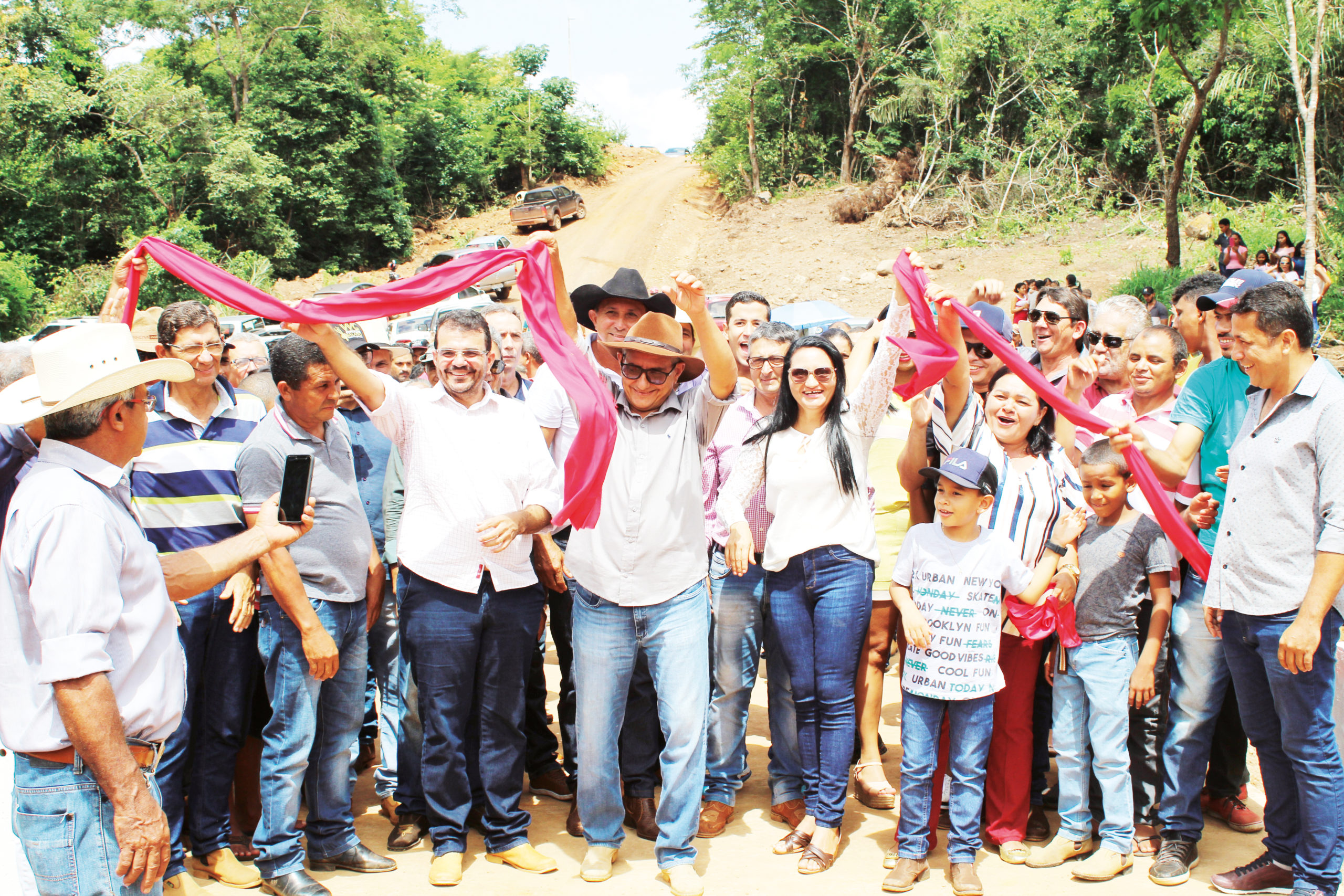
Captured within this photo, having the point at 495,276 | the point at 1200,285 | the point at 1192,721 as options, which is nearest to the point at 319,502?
the point at 1192,721

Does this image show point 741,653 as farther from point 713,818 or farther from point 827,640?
point 713,818

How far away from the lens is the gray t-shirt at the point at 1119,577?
412 cm

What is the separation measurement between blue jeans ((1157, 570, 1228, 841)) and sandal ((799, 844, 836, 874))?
56.7 inches

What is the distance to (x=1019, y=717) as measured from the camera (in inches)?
165

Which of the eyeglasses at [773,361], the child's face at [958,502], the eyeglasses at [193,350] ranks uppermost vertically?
the eyeglasses at [193,350]

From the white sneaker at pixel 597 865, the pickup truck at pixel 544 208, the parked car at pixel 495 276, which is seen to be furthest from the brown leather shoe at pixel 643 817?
the pickup truck at pixel 544 208

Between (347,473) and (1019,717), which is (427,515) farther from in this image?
(1019,717)

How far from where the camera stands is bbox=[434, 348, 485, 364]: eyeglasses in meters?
4.03

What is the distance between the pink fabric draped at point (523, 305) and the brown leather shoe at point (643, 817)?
1.47 meters

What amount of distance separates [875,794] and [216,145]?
31.1m

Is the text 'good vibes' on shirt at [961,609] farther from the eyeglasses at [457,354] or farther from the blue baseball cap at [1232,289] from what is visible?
the eyeglasses at [457,354]

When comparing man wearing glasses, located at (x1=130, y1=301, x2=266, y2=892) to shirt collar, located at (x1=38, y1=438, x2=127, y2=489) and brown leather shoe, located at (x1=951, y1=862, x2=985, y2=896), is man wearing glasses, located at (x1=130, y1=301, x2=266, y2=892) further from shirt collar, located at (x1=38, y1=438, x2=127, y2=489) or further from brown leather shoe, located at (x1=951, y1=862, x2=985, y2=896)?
brown leather shoe, located at (x1=951, y1=862, x2=985, y2=896)

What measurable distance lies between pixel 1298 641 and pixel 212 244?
33.0 m

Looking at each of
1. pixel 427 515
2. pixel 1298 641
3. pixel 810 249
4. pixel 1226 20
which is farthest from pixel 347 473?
pixel 810 249
